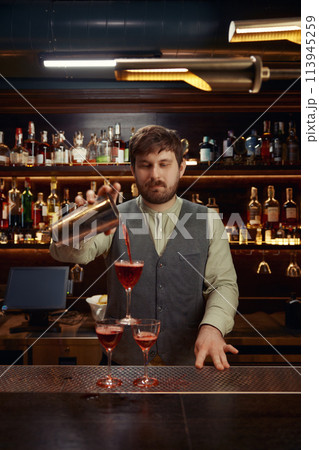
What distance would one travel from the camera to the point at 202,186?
3.19 metres

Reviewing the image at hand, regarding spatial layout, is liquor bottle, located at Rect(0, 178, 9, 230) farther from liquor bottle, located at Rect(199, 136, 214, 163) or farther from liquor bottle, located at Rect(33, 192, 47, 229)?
liquor bottle, located at Rect(199, 136, 214, 163)

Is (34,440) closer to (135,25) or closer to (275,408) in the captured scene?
(275,408)

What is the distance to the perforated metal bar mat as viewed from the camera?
42.1 inches

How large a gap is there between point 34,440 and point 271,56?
2.37m

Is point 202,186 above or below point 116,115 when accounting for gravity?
below

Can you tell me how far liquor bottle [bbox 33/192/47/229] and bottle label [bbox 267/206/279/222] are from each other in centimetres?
168

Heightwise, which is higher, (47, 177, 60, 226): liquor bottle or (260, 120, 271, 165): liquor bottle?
(260, 120, 271, 165): liquor bottle

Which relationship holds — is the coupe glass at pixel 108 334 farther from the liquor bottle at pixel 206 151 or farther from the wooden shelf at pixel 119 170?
the liquor bottle at pixel 206 151

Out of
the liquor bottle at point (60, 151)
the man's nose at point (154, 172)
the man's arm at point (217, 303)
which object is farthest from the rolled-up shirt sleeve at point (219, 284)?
the liquor bottle at point (60, 151)

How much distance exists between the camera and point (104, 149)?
9.82ft

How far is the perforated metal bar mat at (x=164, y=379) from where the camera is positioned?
1069 mm

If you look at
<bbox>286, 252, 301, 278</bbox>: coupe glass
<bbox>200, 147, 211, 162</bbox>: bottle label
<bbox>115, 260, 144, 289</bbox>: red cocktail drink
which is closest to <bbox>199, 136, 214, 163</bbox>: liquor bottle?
<bbox>200, 147, 211, 162</bbox>: bottle label

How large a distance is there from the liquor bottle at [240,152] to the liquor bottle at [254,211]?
24 centimetres
